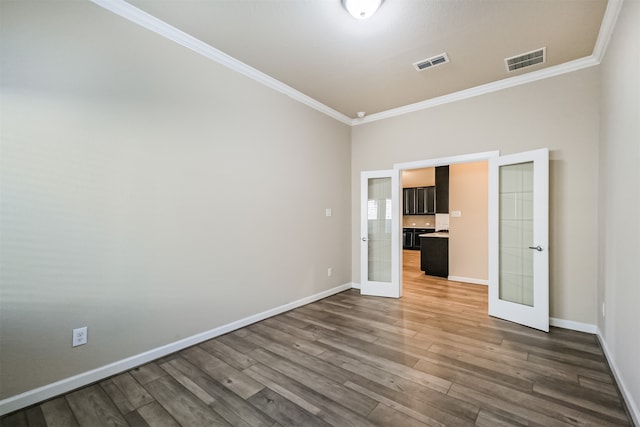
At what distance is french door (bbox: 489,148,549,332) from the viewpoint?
316cm

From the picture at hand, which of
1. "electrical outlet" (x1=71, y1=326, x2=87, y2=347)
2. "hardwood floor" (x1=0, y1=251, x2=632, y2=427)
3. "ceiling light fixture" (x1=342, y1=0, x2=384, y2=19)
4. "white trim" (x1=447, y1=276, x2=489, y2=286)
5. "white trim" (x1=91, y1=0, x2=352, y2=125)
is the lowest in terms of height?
"hardwood floor" (x1=0, y1=251, x2=632, y2=427)

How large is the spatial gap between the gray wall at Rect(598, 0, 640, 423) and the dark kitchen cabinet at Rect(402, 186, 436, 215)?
6.99 metres

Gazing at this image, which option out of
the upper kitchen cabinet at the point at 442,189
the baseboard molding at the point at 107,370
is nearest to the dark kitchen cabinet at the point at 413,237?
the upper kitchen cabinet at the point at 442,189

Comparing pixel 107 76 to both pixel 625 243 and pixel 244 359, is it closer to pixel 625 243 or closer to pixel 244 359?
pixel 244 359

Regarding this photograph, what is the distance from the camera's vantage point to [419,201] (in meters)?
9.98

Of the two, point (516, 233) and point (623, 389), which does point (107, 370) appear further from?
point (516, 233)

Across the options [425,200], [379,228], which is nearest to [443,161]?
[379,228]

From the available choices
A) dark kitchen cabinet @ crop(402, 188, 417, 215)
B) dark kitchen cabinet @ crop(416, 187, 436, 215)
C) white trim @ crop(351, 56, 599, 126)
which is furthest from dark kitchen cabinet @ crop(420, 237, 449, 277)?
dark kitchen cabinet @ crop(402, 188, 417, 215)

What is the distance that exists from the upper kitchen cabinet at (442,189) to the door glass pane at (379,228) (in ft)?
6.20

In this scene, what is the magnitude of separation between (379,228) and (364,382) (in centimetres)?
284

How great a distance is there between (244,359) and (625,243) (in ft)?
10.3

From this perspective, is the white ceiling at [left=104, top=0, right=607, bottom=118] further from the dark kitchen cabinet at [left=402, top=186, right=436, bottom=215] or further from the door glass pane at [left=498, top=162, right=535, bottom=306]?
the dark kitchen cabinet at [left=402, top=186, right=436, bottom=215]

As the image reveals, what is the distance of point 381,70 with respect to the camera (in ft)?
11.0

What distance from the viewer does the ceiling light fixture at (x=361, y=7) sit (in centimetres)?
220
